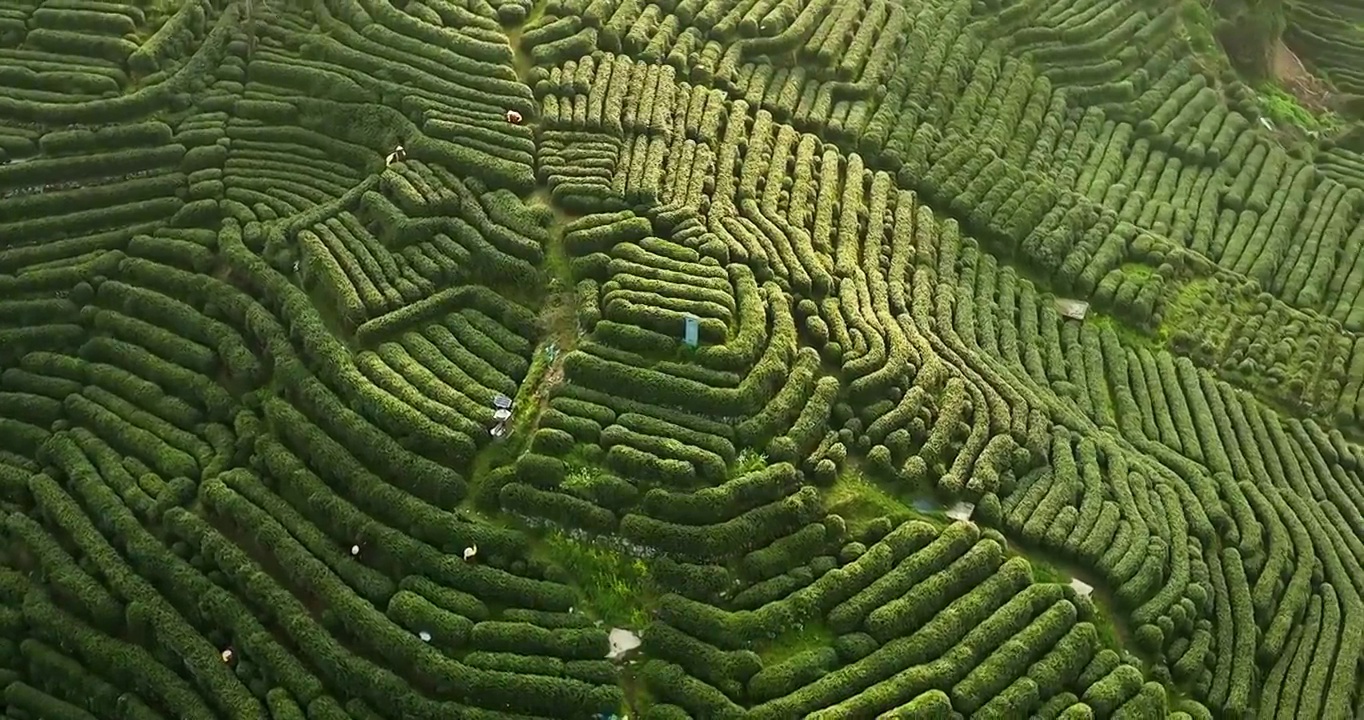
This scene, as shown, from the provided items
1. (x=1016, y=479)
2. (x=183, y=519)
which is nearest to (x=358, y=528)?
(x=183, y=519)

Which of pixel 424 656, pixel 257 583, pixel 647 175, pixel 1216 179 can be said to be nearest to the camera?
pixel 424 656

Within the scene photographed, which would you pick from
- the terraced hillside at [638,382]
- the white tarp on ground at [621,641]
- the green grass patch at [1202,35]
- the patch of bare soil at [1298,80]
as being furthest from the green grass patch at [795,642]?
the patch of bare soil at [1298,80]

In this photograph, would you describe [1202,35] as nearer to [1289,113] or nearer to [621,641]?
[1289,113]

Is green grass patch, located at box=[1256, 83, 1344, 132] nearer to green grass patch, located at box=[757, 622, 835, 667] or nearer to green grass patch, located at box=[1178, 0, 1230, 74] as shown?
green grass patch, located at box=[1178, 0, 1230, 74]

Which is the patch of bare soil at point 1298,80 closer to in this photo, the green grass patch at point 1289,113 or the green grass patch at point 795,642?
the green grass patch at point 1289,113

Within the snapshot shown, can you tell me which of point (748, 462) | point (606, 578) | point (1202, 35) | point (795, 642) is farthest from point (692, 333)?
point (1202, 35)

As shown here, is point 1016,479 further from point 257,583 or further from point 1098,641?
point 257,583
